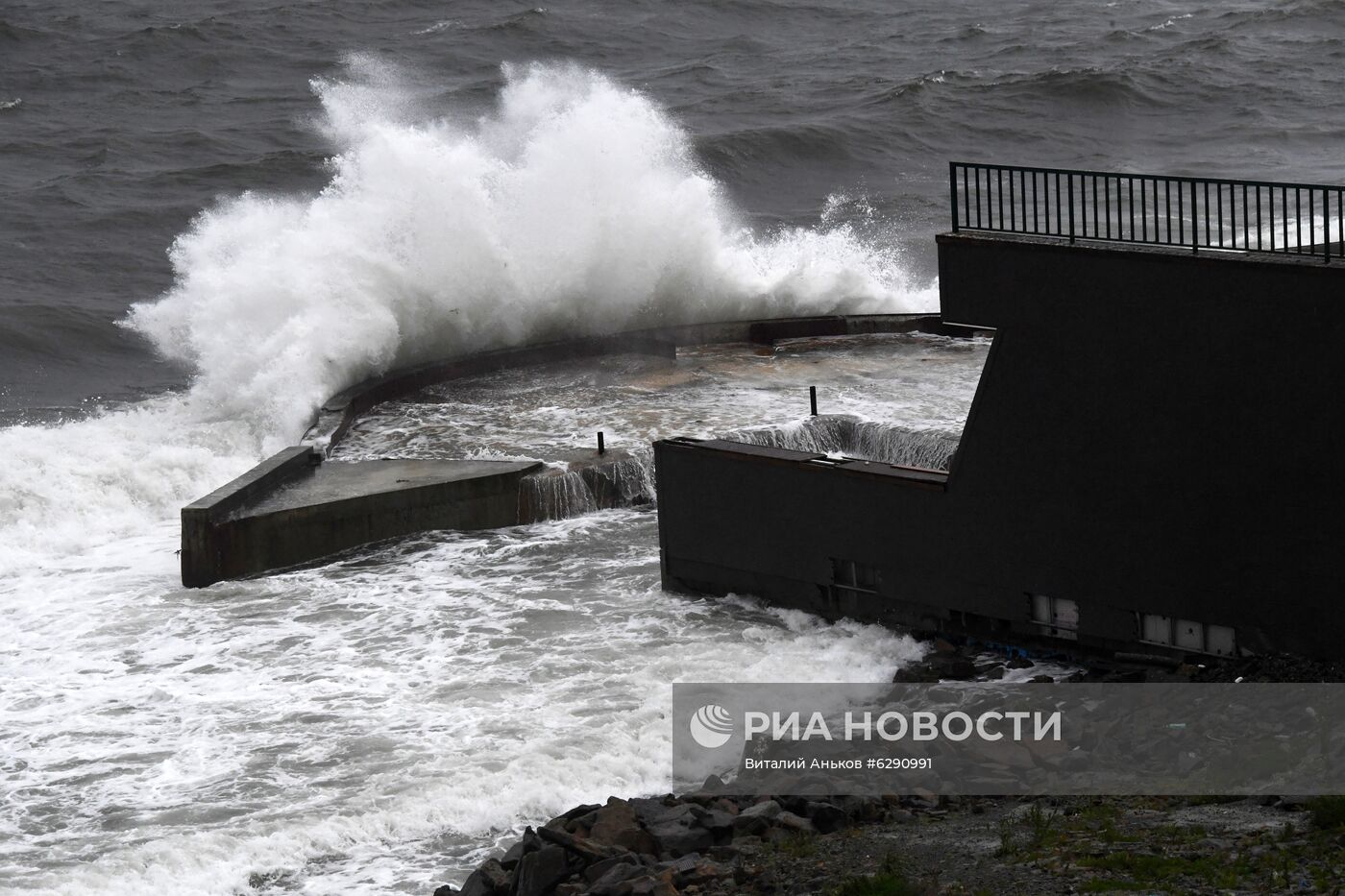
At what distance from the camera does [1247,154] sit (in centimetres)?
3938

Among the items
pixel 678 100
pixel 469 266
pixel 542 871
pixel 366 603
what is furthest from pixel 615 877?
pixel 678 100

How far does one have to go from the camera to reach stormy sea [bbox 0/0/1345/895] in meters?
11.5

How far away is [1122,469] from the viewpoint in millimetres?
12109

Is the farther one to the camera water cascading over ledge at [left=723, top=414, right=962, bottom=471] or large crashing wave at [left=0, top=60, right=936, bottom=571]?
large crashing wave at [left=0, top=60, right=936, bottom=571]

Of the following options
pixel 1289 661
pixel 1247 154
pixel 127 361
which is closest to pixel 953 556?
pixel 1289 661

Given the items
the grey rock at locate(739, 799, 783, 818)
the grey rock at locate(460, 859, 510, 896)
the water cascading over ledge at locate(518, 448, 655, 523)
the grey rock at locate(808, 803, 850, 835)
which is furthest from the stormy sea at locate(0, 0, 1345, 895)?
the grey rock at locate(808, 803, 850, 835)

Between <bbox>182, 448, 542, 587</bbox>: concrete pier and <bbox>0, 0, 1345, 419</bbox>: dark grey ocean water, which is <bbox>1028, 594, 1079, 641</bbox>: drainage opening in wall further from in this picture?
<bbox>0, 0, 1345, 419</bbox>: dark grey ocean water

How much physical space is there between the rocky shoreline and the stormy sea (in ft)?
3.76

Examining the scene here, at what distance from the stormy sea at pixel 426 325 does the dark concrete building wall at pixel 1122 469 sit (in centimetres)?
96

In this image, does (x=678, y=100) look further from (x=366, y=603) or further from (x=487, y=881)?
(x=487, y=881)

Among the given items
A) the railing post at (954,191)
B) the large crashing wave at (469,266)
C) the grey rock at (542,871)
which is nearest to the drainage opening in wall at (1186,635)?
the railing post at (954,191)

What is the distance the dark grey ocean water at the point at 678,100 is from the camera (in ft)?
109

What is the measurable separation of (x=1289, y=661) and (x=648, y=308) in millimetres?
14787

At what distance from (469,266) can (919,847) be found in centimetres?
1641
